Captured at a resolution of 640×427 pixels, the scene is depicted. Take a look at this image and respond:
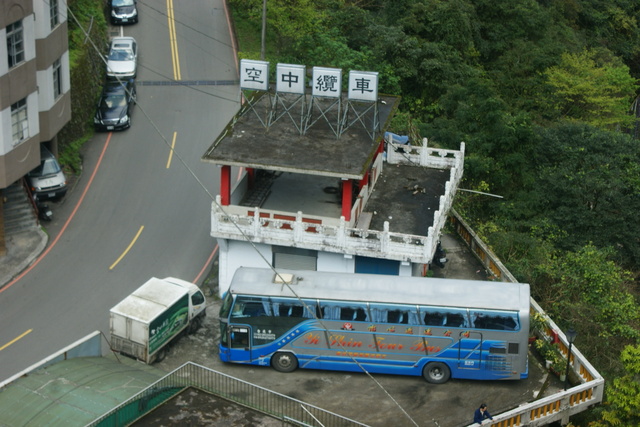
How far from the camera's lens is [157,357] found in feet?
109

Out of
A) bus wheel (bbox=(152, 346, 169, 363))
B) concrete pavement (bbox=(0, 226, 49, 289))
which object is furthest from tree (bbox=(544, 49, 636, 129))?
bus wheel (bbox=(152, 346, 169, 363))

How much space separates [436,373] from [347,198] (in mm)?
7545

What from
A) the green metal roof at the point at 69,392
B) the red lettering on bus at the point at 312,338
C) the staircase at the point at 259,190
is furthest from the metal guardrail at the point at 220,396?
the staircase at the point at 259,190

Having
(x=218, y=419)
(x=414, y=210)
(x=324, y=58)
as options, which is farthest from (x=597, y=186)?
(x=218, y=419)

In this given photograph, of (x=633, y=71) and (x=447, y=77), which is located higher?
(x=447, y=77)

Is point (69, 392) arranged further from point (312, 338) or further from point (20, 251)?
point (20, 251)

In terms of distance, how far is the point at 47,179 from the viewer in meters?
43.6

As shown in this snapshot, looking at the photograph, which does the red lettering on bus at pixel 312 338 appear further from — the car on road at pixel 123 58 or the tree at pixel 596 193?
the car on road at pixel 123 58

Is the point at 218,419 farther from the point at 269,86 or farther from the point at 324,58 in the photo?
the point at 324,58

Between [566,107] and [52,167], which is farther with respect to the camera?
[566,107]

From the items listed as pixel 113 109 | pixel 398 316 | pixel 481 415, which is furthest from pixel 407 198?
pixel 113 109

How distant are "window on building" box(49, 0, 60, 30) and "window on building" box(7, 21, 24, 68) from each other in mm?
4033

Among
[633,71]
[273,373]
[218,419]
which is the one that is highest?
[218,419]

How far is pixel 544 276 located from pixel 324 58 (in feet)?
71.9
